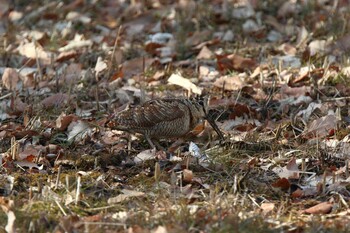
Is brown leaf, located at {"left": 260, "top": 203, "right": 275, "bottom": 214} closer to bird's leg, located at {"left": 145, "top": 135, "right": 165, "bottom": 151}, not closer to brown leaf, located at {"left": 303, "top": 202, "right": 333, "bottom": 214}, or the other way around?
brown leaf, located at {"left": 303, "top": 202, "right": 333, "bottom": 214}

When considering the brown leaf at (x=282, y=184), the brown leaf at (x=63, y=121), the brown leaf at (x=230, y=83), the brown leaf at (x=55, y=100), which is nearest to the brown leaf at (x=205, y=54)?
the brown leaf at (x=230, y=83)

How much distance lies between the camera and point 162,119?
530cm

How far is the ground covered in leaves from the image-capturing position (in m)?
4.10

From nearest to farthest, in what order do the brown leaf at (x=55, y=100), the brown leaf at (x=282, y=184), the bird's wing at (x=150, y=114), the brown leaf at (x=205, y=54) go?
1. the brown leaf at (x=282, y=184)
2. the bird's wing at (x=150, y=114)
3. the brown leaf at (x=55, y=100)
4. the brown leaf at (x=205, y=54)

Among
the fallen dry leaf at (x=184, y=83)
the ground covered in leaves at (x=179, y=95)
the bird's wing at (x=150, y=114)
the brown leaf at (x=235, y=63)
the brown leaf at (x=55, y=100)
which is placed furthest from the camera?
the brown leaf at (x=235, y=63)

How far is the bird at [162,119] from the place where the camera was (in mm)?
5277

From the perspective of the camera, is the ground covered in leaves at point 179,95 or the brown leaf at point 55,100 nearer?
the ground covered in leaves at point 179,95

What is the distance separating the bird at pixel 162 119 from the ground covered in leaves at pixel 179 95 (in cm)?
12

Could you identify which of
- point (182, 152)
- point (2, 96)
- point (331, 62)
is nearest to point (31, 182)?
point (182, 152)

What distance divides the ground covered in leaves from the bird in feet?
0.40

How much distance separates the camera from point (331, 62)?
6.92 m

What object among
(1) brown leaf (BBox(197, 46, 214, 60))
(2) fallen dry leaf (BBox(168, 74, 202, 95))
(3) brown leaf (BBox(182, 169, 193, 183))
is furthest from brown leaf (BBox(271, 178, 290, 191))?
(1) brown leaf (BBox(197, 46, 214, 60))

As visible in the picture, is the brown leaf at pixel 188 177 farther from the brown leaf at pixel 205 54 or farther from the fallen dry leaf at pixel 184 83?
the brown leaf at pixel 205 54

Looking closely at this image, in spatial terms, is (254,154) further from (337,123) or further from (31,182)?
(31,182)
